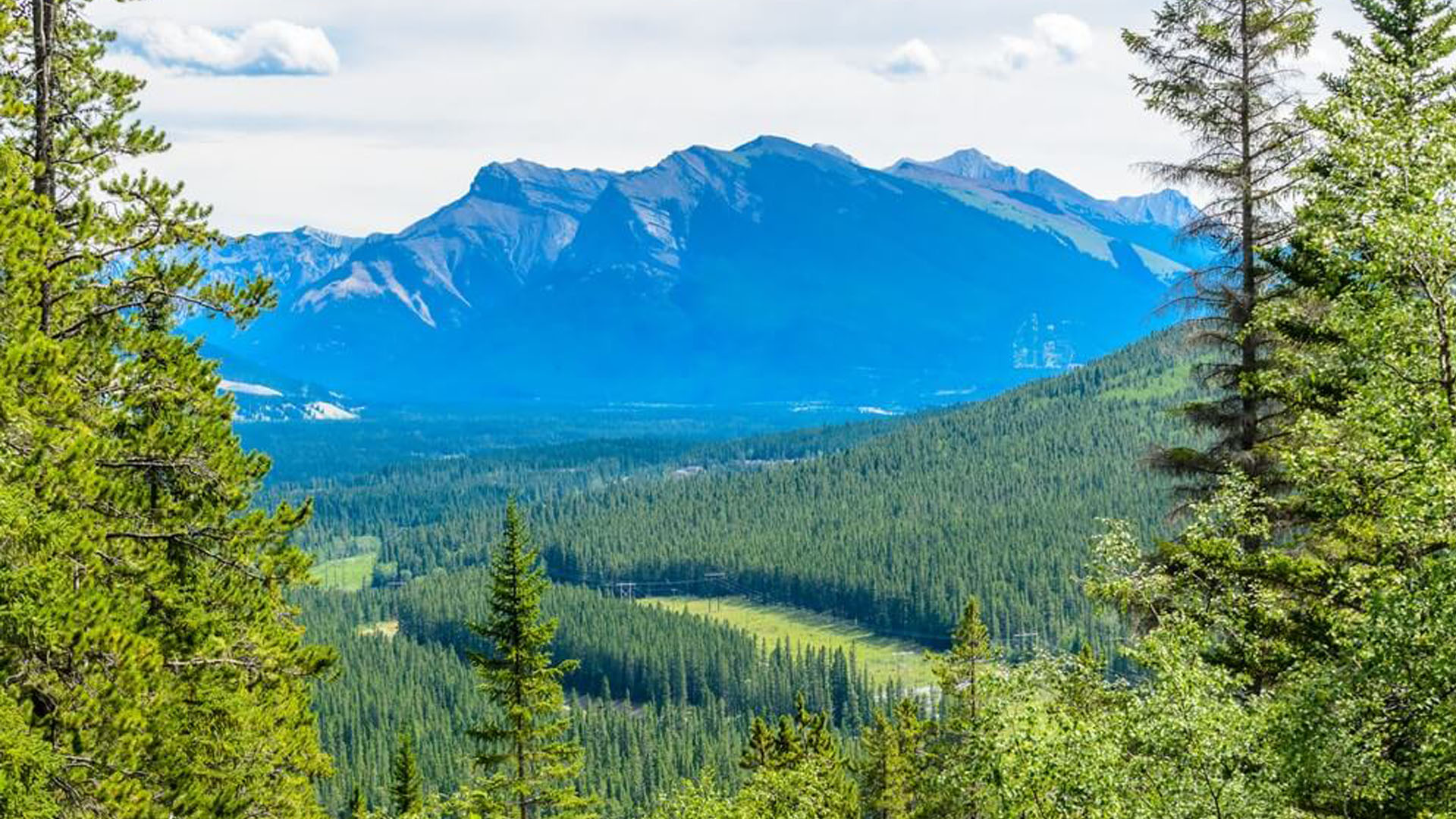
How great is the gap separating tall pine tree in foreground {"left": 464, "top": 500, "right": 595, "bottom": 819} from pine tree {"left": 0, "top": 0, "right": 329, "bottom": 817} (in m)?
10.7

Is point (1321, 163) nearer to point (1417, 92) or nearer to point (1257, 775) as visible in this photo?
point (1417, 92)

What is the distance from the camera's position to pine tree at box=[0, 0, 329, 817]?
15977mm

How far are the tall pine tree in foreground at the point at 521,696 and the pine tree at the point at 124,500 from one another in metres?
10.7

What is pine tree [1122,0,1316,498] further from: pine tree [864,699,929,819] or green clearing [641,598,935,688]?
green clearing [641,598,935,688]

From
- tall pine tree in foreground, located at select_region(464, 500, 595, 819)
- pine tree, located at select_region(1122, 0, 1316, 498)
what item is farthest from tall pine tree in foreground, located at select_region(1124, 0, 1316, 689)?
tall pine tree in foreground, located at select_region(464, 500, 595, 819)

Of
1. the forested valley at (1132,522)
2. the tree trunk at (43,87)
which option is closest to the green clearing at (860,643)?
the forested valley at (1132,522)

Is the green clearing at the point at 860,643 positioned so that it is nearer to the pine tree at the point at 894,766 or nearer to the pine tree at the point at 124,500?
the pine tree at the point at 894,766

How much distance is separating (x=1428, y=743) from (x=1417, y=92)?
1575cm

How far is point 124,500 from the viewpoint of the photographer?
1859 cm

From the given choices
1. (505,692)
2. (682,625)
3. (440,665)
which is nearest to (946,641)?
(682,625)

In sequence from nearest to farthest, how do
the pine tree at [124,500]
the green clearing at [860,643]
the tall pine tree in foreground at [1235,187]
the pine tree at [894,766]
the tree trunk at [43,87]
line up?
the pine tree at [124,500] < the tree trunk at [43,87] < the tall pine tree in foreground at [1235,187] < the pine tree at [894,766] < the green clearing at [860,643]

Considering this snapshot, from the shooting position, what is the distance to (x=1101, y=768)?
17.6 meters

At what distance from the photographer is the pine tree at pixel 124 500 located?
629 inches

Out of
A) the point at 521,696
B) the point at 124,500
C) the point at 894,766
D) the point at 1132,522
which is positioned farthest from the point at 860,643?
the point at 124,500
